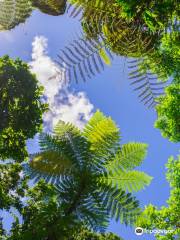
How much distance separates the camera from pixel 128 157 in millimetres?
11508

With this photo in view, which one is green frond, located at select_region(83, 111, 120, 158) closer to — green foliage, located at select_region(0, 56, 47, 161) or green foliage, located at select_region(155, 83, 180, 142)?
green foliage, located at select_region(155, 83, 180, 142)

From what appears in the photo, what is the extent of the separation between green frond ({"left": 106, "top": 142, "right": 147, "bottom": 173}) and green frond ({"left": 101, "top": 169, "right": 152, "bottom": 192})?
18 centimetres

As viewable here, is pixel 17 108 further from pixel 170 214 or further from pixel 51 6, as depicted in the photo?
pixel 51 6

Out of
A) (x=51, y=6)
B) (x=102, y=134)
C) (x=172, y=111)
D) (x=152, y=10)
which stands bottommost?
(x=152, y=10)

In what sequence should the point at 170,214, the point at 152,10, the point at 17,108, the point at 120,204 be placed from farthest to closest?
the point at 17,108 → the point at 170,214 → the point at 120,204 → the point at 152,10

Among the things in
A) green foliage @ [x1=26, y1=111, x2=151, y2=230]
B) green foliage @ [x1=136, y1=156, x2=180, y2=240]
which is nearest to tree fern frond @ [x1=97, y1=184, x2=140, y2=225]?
green foliage @ [x1=26, y1=111, x2=151, y2=230]

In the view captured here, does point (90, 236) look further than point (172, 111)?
Yes

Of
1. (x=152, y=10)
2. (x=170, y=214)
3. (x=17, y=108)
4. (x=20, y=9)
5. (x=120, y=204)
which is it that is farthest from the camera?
(x=17, y=108)

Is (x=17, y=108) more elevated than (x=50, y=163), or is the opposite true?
(x=17, y=108)

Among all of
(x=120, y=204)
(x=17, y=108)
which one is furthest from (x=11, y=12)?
(x=17, y=108)

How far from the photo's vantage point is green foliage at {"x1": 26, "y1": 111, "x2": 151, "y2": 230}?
34.4 ft

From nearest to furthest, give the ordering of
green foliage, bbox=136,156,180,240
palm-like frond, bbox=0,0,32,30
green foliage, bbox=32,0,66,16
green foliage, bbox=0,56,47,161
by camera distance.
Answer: palm-like frond, bbox=0,0,32,30 < green foliage, bbox=32,0,66,16 < green foliage, bbox=136,156,180,240 < green foliage, bbox=0,56,47,161

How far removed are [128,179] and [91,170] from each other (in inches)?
44.5

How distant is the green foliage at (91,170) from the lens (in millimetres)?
10477
